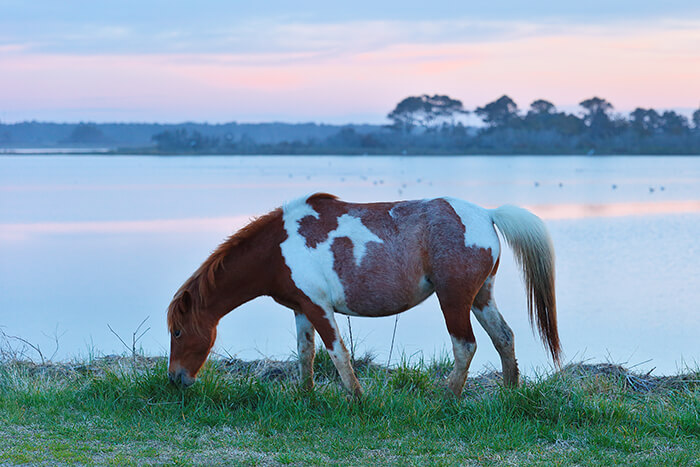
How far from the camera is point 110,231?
1827 centimetres

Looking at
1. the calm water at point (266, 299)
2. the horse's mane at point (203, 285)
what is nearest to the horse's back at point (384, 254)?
the horse's mane at point (203, 285)

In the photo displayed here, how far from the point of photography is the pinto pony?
4.91m

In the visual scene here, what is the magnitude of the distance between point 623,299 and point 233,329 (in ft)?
18.9

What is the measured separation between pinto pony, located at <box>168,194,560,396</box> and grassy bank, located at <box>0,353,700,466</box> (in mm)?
262

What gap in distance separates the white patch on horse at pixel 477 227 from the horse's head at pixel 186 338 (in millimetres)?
1841

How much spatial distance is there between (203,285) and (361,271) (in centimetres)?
108

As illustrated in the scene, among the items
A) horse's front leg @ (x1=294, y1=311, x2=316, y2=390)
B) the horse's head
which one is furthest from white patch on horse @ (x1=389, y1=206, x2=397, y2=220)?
the horse's head

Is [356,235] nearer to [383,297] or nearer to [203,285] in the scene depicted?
[383,297]

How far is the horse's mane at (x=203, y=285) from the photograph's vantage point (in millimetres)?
5090

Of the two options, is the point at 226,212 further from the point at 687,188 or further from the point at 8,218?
the point at 687,188

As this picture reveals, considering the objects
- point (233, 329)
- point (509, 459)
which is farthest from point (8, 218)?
point (509, 459)

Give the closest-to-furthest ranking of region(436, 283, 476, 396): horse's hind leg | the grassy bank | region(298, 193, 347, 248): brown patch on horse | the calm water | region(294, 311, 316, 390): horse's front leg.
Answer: the grassy bank → region(436, 283, 476, 396): horse's hind leg → region(298, 193, 347, 248): brown patch on horse → region(294, 311, 316, 390): horse's front leg → the calm water

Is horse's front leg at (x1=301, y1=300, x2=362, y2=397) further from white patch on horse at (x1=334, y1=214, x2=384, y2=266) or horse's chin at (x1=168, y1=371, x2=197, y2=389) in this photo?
horse's chin at (x1=168, y1=371, x2=197, y2=389)

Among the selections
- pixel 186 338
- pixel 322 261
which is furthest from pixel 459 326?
pixel 186 338
